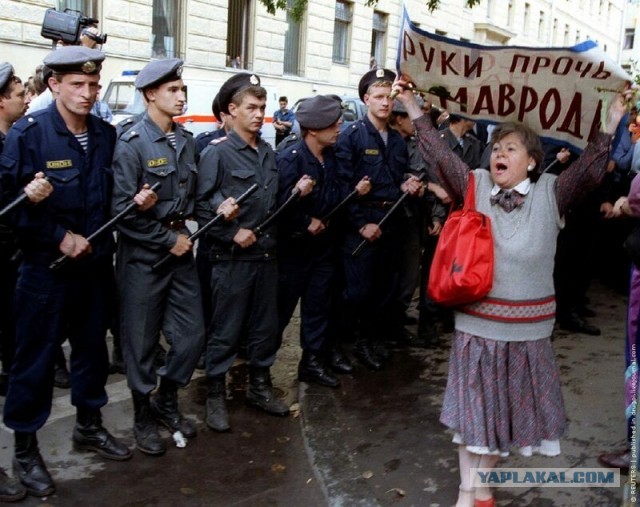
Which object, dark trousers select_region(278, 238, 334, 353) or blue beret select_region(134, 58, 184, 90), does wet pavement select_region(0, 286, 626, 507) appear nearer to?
dark trousers select_region(278, 238, 334, 353)

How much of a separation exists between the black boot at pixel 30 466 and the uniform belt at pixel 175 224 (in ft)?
4.21

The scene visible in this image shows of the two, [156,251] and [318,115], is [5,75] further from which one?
[318,115]

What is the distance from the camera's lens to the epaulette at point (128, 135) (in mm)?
4250

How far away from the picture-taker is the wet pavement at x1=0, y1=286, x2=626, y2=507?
3.94 meters

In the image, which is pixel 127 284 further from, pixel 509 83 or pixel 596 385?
pixel 596 385

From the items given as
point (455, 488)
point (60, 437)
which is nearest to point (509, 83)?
point (455, 488)

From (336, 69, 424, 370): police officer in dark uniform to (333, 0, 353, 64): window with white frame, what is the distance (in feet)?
72.1

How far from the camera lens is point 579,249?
6.89m

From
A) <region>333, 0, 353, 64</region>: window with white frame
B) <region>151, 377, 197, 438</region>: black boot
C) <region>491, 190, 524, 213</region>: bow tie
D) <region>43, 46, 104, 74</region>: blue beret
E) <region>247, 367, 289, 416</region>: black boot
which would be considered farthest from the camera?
<region>333, 0, 353, 64</region>: window with white frame

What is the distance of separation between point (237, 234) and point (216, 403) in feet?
3.39

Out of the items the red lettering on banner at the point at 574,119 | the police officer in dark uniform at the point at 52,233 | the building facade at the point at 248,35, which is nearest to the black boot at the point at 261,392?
the police officer in dark uniform at the point at 52,233

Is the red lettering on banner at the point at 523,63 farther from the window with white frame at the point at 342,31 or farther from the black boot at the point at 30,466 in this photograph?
the window with white frame at the point at 342,31

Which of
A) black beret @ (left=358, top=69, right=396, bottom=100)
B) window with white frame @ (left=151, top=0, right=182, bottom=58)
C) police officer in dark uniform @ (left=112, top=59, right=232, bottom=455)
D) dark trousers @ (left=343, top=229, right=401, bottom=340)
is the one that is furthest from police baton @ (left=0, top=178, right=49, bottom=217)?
window with white frame @ (left=151, top=0, right=182, bottom=58)

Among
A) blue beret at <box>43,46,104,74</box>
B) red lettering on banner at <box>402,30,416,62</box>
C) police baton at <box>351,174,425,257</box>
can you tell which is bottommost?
police baton at <box>351,174,425,257</box>
